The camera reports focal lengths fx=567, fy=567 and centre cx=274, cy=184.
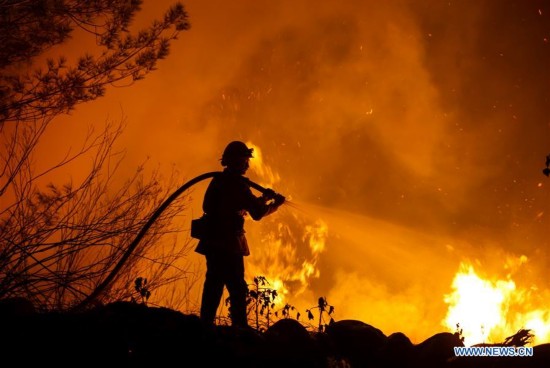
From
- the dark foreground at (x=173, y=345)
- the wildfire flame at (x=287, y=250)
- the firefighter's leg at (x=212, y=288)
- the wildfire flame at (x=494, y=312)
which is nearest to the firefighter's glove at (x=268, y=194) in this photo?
the firefighter's leg at (x=212, y=288)

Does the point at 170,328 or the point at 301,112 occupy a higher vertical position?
the point at 301,112

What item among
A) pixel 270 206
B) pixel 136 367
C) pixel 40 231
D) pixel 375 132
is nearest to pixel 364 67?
pixel 375 132

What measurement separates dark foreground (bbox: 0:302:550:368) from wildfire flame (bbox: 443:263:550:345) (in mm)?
5548

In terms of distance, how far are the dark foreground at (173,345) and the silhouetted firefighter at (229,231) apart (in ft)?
2.44

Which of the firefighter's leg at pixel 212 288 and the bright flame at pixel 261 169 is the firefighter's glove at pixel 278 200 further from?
the bright flame at pixel 261 169

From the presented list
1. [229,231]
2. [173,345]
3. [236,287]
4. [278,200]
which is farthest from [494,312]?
[173,345]

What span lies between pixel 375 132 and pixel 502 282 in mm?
5029

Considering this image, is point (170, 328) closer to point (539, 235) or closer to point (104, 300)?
point (104, 300)

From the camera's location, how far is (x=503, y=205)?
14.6m

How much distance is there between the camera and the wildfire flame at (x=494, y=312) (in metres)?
11.4

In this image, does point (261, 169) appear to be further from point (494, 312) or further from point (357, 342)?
point (357, 342)

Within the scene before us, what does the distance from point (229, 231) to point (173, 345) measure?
1.85 meters

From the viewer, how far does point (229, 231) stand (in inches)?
257

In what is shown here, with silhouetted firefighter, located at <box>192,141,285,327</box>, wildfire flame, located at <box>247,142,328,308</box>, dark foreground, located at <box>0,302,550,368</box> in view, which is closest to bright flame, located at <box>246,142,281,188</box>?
wildfire flame, located at <box>247,142,328,308</box>
